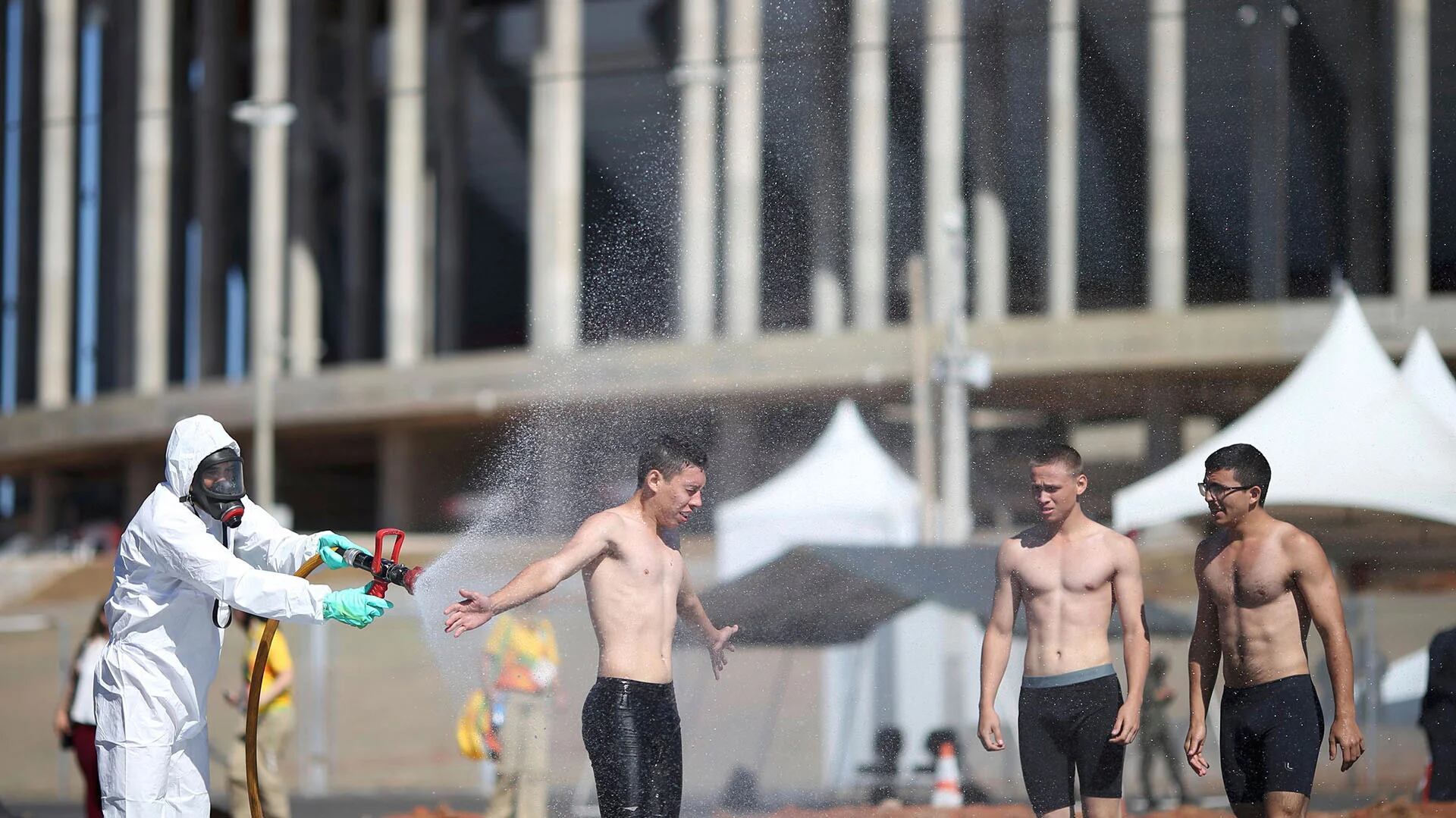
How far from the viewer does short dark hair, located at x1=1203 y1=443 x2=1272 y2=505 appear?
5969 millimetres

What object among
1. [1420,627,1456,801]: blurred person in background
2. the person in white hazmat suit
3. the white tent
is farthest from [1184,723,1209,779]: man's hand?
the white tent

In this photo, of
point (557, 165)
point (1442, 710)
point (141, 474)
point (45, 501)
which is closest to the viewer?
point (1442, 710)

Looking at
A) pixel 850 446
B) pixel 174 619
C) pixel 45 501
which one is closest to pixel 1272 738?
pixel 174 619

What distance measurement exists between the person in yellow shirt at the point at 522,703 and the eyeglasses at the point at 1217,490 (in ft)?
10.1

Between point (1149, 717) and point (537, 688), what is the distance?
4.51 meters

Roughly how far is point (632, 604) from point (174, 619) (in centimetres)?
161

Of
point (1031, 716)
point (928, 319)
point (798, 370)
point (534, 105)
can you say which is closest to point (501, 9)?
point (534, 105)

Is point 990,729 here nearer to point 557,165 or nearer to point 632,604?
point 632,604

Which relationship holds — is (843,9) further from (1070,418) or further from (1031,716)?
(1031,716)

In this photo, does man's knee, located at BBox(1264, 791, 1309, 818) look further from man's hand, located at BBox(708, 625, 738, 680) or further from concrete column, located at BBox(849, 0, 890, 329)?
concrete column, located at BBox(849, 0, 890, 329)

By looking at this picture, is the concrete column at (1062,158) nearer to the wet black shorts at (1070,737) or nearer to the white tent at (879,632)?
the wet black shorts at (1070,737)

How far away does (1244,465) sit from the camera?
5.97 metres

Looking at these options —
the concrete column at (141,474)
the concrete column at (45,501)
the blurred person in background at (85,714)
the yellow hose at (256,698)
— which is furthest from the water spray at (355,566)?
the concrete column at (45,501)

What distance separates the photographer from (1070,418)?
7.45 m
